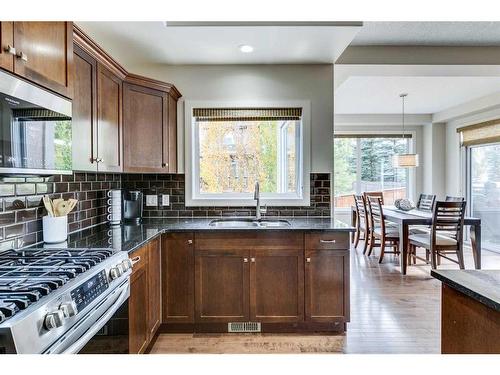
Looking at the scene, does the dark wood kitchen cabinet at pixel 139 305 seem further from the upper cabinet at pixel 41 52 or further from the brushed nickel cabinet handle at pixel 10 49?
the brushed nickel cabinet handle at pixel 10 49

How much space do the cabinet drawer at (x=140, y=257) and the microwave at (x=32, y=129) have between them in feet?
2.11

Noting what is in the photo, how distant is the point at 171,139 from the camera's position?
3.14 metres

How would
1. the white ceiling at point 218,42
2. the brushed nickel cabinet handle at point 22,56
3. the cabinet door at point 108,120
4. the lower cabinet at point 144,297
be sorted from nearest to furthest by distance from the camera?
the brushed nickel cabinet handle at point 22,56 → the lower cabinet at point 144,297 → the cabinet door at point 108,120 → the white ceiling at point 218,42

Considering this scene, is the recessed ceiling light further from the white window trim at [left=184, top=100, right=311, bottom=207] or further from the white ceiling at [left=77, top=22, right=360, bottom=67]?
the white window trim at [left=184, top=100, right=311, bottom=207]

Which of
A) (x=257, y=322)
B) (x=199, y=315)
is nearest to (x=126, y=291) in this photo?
(x=199, y=315)

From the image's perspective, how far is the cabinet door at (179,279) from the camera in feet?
8.91

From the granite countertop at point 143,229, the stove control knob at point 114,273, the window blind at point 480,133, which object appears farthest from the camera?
the window blind at point 480,133

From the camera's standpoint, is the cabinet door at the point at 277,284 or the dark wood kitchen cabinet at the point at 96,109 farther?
the cabinet door at the point at 277,284

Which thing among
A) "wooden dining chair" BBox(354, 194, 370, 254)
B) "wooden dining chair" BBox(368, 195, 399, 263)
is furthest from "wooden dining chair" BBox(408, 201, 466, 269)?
"wooden dining chair" BBox(354, 194, 370, 254)

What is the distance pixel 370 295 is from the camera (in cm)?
364

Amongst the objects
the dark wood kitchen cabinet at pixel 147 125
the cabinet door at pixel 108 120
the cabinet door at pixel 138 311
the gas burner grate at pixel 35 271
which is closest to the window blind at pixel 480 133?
the dark wood kitchen cabinet at pixel 147 125

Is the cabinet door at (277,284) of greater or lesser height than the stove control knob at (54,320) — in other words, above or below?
below

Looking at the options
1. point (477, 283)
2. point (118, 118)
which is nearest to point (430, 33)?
point (477, 283)
